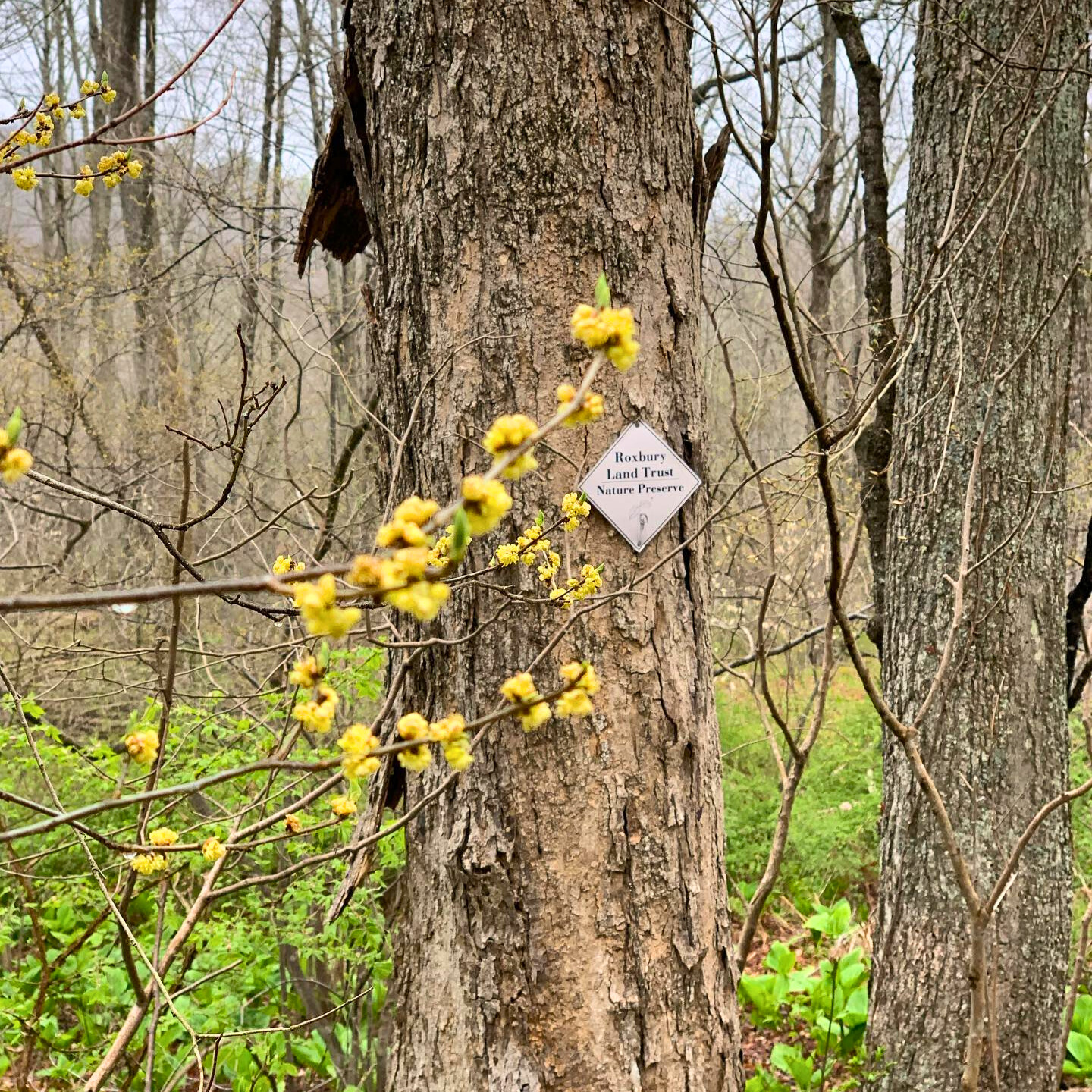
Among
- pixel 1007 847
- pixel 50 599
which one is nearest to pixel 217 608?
pixel 1007 847

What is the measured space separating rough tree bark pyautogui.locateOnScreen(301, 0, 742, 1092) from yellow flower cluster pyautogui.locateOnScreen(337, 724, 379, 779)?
782mm

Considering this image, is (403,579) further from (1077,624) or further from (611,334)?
(1077,624)

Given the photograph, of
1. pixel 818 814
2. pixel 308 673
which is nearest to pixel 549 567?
pixel 308 673

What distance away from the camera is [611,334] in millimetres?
683

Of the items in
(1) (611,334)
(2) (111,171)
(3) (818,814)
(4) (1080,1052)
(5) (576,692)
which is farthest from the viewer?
(3) (818,814)

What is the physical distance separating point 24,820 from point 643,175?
4.81 m

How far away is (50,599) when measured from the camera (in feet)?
1.98

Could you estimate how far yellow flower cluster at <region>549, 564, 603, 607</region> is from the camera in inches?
57.1

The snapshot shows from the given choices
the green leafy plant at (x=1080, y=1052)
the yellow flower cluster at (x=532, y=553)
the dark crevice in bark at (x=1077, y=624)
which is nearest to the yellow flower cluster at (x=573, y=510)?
the yellow flower cluster at (x=532, y=553)

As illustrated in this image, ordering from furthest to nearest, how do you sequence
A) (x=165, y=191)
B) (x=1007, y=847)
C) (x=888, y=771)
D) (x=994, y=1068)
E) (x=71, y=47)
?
(x=71, y=47)
(x=165, y=191)
(x=888, y=771)
(x=1007, y=847)
(x=994, y=1068)

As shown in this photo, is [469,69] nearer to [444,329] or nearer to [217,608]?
[444,329]

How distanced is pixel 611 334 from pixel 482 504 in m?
0.19

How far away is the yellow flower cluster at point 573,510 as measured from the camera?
149 cm

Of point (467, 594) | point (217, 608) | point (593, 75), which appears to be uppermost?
point (593, 75)
